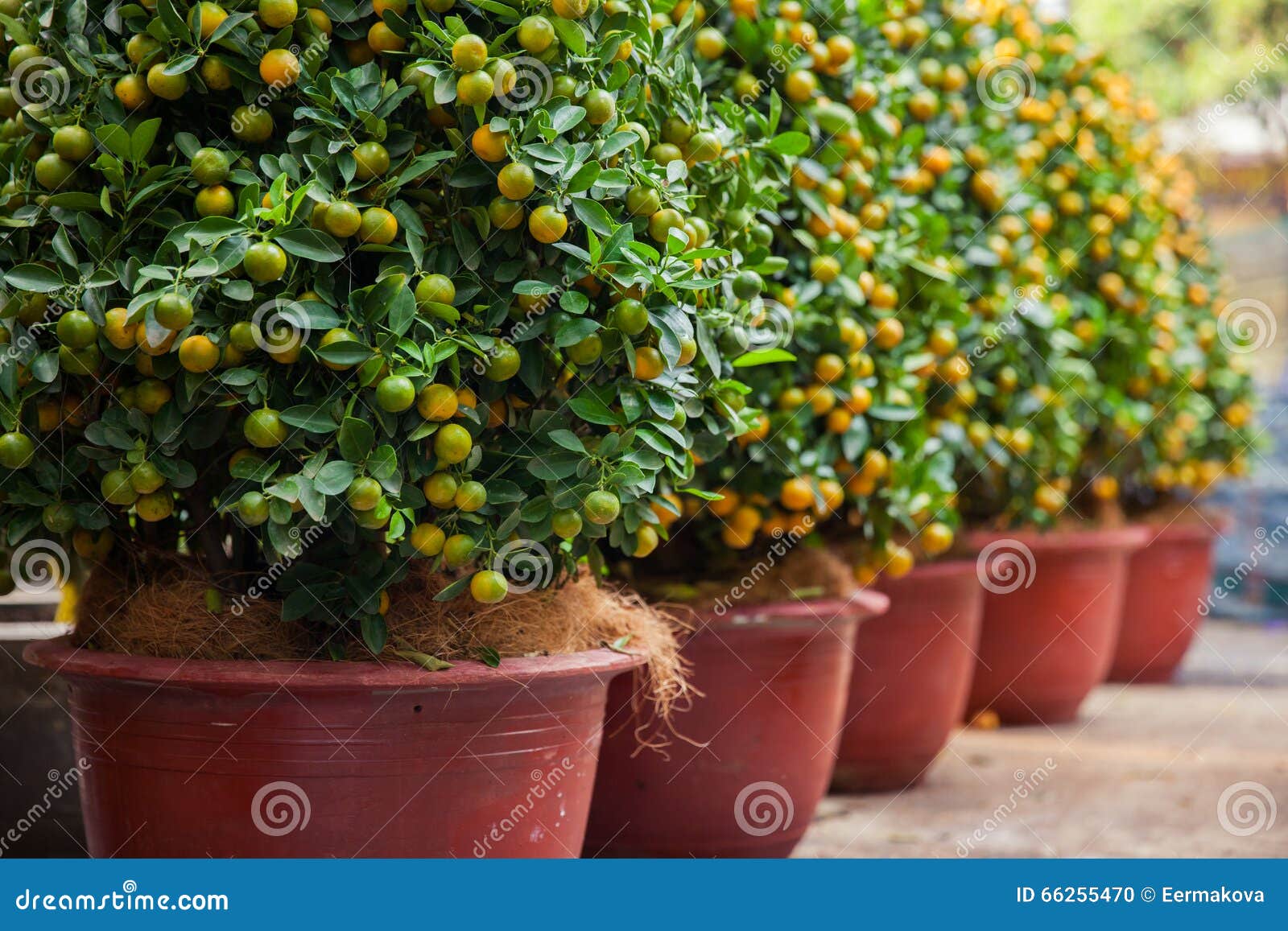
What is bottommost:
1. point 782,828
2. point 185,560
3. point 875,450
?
point 782,828

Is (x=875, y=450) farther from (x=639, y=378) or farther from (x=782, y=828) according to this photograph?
(x=639, y=378)

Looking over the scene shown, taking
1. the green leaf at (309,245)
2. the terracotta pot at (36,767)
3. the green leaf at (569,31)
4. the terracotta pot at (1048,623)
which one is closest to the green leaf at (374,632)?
the green leaf at (309,245)

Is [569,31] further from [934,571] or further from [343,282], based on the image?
[934,571]

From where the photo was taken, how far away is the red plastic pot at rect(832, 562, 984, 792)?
12.4ft

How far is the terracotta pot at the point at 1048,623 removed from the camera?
461 cm

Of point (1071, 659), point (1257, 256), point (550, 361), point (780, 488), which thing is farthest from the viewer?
point (1257, 256)

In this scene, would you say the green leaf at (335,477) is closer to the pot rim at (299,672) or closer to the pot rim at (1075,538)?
the pot rim at (299,672)

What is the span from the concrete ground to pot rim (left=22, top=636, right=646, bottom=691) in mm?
1420

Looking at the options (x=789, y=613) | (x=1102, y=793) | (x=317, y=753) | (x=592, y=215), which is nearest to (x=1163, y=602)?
(x=1102, y=793)

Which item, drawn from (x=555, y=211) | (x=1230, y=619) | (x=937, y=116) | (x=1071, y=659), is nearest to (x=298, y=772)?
(x=555, y=211)

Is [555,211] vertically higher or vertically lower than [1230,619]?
higher

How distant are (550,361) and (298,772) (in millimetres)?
762

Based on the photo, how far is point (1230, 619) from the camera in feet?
26.3

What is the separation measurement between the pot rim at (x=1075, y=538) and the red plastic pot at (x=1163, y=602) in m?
0.85
